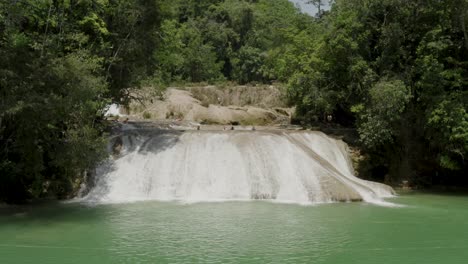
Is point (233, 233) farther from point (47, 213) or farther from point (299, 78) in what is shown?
point (299, 78)

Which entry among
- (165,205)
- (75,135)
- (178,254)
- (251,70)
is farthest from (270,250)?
(251,70)

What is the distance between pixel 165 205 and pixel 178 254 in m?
6.26

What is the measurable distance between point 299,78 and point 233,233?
13.0 m

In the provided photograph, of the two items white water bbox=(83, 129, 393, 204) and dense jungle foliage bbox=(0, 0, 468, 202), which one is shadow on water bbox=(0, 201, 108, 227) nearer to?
dense jungle foliage bbox=(0, 0, 468, 202)

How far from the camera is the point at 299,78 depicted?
25000mm

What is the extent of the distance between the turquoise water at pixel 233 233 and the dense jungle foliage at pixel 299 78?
2.31 metres

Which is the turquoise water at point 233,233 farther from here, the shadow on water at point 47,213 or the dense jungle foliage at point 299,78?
the dense jungle foliage at point 299,78

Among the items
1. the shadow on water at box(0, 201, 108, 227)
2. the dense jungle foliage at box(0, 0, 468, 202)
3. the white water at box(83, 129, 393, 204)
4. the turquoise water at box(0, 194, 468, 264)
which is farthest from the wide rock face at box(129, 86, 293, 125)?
the turquoise water at box(0, 194, 468, 264)

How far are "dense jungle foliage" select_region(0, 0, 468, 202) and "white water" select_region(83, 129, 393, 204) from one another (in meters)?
1.66

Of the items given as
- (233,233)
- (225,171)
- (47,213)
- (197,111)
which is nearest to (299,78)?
(225,171)

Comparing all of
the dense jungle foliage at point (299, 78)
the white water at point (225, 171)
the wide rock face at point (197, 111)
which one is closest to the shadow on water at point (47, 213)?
the dense jungle foliage at point (299, 78)

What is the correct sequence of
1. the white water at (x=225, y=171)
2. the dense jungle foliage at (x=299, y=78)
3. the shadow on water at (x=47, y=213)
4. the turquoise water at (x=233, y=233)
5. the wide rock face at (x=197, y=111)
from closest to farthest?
the turquoise water at (x=233, y=233) < the shadow on water at (x=47, y=213) < the dense jungle foliage at (x=299, y=78) < the white water at (x=225, y=171) < the wide rock face at (x=197, y=111)

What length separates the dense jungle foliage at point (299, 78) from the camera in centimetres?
1562

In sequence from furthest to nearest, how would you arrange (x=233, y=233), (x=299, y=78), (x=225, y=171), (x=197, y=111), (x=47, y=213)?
1. (x=197, y=111)
2. (x=299, y=78)
3. (x=225, y=171)
4. (x=47, y=213)
5. (x=233, y=233)
